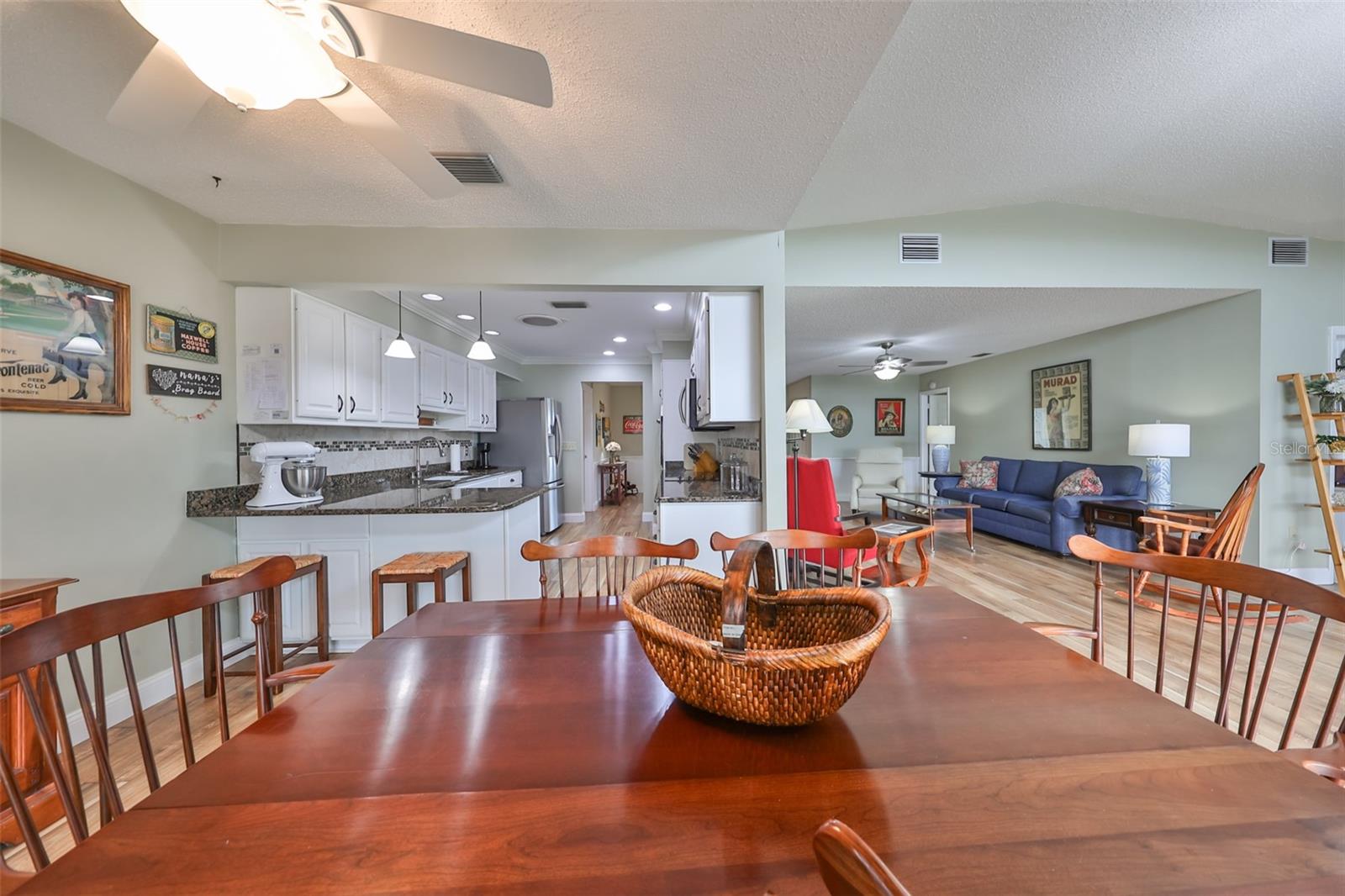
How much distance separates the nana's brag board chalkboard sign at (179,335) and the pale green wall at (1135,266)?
132 inches

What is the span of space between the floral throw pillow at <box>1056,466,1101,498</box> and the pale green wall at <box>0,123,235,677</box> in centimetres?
671

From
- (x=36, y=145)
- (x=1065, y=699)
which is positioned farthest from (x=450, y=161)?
(x=1065, y=699)

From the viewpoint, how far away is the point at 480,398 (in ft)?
18.1

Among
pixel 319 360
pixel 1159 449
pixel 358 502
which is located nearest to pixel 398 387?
pixel 319 360

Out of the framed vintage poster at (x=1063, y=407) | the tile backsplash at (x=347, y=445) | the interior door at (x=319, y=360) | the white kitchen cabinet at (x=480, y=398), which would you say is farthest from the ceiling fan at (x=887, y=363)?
the interior door at (x=319, y=360)

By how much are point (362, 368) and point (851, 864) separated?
3944 mm

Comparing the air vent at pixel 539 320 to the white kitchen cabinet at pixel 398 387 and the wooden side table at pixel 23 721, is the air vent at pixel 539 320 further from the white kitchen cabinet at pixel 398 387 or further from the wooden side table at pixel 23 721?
the wooden side table at pixel 23 721

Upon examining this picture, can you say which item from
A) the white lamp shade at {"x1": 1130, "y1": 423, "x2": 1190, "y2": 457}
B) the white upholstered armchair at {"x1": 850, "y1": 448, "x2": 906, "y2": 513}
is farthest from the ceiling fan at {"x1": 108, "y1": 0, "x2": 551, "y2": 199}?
the white upholstered armchair at {"x1": 850, "y1": 448, "x2": 906, "y2": 513}

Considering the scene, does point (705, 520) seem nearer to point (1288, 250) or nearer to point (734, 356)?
point (734, 356)

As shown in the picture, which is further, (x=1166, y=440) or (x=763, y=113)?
(x=1166, y=440)

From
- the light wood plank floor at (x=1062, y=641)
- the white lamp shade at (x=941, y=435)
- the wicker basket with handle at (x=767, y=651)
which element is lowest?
the light wood plank floor at (x=1062, y=641)

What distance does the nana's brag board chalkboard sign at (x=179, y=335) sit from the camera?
2.26 metres

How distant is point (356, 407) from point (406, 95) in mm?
2230

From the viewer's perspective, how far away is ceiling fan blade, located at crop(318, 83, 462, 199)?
1347 millimetres
